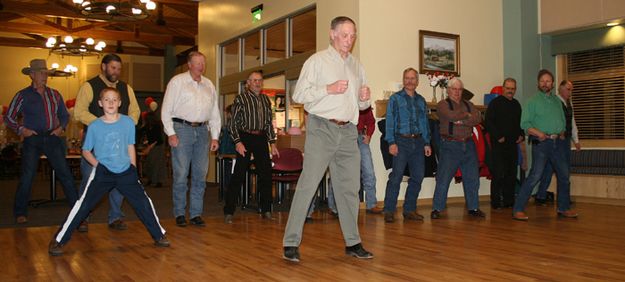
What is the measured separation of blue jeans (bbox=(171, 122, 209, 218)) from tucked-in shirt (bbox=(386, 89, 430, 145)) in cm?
175

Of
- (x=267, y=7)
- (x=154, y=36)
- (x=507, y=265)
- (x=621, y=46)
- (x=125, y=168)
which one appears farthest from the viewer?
(x=154, y=36)

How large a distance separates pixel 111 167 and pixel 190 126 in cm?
122

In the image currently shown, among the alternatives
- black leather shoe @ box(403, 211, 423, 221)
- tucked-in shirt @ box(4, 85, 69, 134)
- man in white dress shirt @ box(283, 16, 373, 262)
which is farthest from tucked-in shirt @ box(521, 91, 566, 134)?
tucked-in shirt @ box(4, 85, 69, 134)

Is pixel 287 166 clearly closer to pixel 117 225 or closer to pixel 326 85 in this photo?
pixel 117 225

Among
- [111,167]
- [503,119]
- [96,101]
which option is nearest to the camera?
[111,167]

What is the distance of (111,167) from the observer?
159 inches

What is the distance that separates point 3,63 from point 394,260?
809 inches

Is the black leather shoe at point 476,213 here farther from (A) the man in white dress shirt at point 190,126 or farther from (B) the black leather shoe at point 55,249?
(B) the black leather shoe at point 55,249

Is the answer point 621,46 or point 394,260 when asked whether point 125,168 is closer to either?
point 394,260

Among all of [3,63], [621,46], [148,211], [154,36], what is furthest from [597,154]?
[3,63]

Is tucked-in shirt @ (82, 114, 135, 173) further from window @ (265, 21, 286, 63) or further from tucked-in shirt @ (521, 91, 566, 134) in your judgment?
window @ (265, 21, 286, 63)

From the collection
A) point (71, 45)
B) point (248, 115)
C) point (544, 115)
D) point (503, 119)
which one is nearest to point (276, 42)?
point (503, 119)

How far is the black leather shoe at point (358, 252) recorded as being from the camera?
3637 millimetres

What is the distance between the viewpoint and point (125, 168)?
4.09 meters
